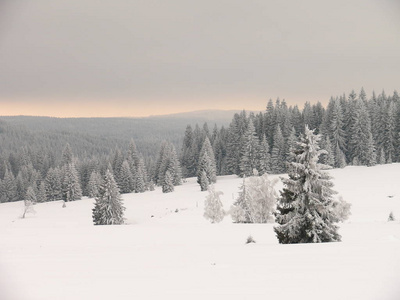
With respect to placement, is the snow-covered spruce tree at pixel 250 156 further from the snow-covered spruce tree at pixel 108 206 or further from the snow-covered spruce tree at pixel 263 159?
the snow-covered spruce tree at pixel 108 206

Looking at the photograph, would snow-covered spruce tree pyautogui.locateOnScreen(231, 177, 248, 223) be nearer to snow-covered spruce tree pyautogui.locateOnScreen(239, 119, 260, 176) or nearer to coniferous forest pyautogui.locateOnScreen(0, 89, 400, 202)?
coniferous forest pyautogui.locateOnScreen(0, 89, 400, 202)

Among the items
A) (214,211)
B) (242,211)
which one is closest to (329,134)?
(214,211)

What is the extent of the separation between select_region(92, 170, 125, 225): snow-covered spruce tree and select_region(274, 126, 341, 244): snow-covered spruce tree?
29784 millimetres

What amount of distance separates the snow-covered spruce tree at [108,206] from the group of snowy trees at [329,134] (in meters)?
35.3

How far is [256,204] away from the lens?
29531 mm

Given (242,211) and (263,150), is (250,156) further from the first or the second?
(242,211)

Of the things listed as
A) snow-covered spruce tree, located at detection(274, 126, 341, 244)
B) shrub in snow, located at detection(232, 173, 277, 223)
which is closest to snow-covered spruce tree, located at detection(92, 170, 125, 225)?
shrub in snow, located at detection(232, 173, 277, 223)

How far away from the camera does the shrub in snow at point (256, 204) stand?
1164 inches

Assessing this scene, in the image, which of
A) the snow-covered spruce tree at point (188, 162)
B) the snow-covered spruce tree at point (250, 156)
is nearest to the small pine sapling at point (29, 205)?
the snow-covered spruce tree at point (188, 162)

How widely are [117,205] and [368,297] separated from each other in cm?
3755

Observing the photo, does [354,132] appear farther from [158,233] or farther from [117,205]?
[158,233]

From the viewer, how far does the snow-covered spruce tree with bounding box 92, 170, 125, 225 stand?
40219 mm

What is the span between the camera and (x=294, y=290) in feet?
25.3

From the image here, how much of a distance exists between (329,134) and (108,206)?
57446 millimetres
